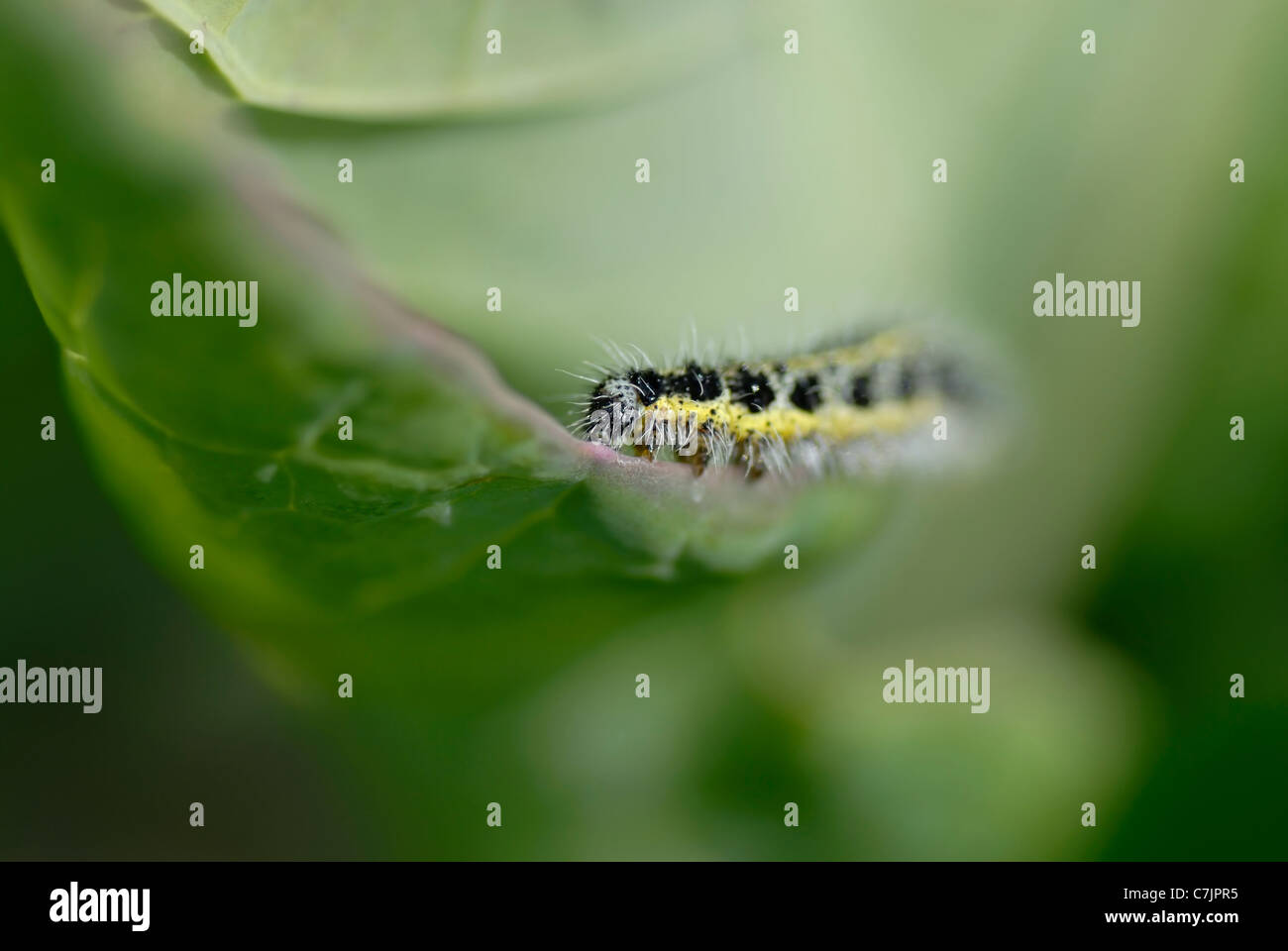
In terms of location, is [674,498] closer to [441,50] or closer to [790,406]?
[790,406]

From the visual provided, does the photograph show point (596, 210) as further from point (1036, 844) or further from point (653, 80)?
point (1036, 844)

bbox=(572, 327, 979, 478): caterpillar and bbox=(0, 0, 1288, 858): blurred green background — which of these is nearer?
bbox=(0, 0, 1288, 858): blurred green background

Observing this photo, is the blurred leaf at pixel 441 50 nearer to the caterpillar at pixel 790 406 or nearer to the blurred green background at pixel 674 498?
the blurred green background at pixel 674 498

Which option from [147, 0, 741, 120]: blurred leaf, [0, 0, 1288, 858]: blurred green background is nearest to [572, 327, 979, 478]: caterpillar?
[0, 0, 1288, 858]: blurred green background

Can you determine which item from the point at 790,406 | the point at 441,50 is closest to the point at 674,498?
the point at 790,406

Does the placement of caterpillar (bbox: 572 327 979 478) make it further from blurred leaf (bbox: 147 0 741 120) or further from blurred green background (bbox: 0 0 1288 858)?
blurred leaf (bbox: 147 0 741 120)

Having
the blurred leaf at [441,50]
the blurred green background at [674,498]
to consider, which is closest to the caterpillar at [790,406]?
the blurred green background at [674,498]
